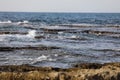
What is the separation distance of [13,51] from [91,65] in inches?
415

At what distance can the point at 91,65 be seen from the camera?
53.1 feet

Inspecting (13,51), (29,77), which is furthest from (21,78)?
(13,51)

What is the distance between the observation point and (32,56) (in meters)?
22.6

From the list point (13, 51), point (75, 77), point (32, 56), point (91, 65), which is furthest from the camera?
point (13, 51)

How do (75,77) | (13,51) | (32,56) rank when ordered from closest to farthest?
(75,77) → (32,56) → (13,51)

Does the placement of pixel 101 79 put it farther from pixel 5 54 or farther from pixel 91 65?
pixel 5 54

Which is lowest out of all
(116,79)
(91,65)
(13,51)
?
(13,51)

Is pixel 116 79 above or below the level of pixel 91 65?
above

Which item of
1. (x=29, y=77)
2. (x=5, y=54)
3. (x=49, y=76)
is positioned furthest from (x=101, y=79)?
(x=5, y=54)

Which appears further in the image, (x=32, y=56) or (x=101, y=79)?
(x=32, y=56)

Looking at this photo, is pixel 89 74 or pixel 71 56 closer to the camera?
pixel 89 74

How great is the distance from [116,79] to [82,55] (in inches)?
549

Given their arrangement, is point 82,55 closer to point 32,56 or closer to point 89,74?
point 32,56

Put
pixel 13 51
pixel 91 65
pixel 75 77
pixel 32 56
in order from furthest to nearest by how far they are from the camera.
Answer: pixel 13 51
pixel 32 56
pixel 91 65
pixel 75 77
